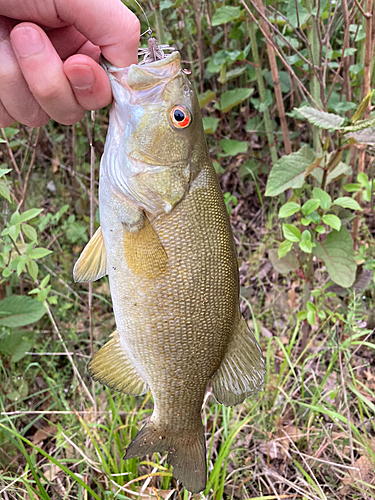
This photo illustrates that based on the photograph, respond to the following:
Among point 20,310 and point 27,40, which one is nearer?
point 27,40

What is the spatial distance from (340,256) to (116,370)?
1456 millimetres

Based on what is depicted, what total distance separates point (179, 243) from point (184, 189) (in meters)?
0.18

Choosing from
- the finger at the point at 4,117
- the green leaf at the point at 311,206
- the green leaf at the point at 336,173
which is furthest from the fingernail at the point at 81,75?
the green leaf at the point at 336,173

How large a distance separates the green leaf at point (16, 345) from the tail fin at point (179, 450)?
137 centimetres

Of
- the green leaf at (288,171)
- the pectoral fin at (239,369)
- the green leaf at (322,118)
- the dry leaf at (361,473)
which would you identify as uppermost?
the green leaf at (322,118)

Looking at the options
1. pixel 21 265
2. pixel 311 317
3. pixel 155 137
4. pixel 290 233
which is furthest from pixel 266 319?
pixel 155 137

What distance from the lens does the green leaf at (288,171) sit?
1.97 metres

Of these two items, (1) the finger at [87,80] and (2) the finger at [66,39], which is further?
(2) the finger at [66,39]

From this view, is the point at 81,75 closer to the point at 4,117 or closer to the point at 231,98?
the point at 4,117

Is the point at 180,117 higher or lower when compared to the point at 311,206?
higher

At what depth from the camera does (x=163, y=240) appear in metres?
1.19

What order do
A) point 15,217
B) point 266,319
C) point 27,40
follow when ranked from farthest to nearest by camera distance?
1. point 266,319
2. point 15,217
3. point 27,40

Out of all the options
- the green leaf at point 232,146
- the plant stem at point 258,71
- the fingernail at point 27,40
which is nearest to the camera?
the fingernail at point 27,40

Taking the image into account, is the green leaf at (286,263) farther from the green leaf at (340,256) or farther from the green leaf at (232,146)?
the green leaf at (232,146)
